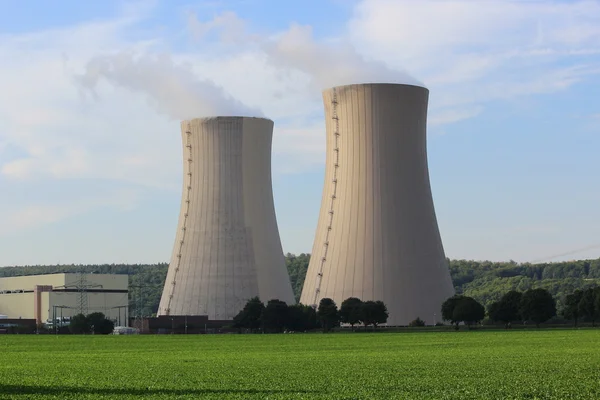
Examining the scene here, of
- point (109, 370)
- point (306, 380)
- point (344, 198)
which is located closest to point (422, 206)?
point (344, 198)

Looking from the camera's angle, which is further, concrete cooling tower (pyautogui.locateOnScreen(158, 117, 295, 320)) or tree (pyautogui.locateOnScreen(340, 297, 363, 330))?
concrete cooling tower (pyautogui.locateOnScreen(158, 117, 295, 320))

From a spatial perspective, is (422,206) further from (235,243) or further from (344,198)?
(235,243)

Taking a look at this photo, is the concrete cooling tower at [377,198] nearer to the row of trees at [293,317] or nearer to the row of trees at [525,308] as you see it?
the row of trees at [293,317]

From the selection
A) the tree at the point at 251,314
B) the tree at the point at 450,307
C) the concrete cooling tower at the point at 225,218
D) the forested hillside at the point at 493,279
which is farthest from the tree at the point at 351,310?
the forested hillside at the point at 493,279

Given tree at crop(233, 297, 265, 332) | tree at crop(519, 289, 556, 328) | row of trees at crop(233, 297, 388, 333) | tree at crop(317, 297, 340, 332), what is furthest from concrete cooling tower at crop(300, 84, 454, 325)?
tree at crop(519, 289, 556, 328)

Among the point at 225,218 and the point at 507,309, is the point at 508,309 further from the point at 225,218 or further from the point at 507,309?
the point at 225,218

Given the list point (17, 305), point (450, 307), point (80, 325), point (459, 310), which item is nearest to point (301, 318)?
point (450, 307)

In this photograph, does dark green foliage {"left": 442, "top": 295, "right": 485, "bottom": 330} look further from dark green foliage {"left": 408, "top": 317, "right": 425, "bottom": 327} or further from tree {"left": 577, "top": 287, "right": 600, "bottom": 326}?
tree {"left": 577, "top": 287, "right": 600, "bottom": 326}

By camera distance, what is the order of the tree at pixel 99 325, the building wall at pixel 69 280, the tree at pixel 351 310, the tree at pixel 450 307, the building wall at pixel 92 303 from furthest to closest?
the building wall at pixel 69 280
the building wall at pixel 92 303
the tree at pixel 99 325
the tree at pixel 450 307
the tree at pixel 351 310
